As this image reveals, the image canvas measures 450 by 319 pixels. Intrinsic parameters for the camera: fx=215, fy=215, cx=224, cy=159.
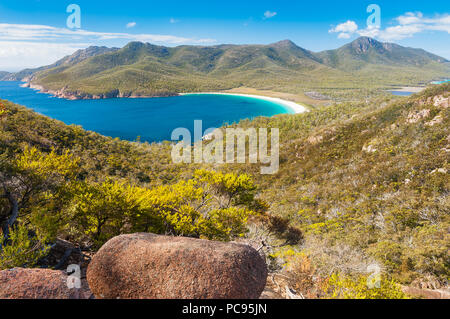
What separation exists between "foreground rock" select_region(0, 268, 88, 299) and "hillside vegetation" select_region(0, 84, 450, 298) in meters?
2.08

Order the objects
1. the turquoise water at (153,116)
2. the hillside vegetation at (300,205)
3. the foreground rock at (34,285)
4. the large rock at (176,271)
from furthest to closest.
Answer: the turquoise water at (153,116) < the hillside vegetation at (300,205) < the large rock at (176,271) < the foreground rock at (34,285)

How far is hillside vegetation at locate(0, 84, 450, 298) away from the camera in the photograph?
9.81 metres

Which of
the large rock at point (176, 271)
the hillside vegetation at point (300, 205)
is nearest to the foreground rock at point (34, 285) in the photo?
the large rock at point (176, 271)

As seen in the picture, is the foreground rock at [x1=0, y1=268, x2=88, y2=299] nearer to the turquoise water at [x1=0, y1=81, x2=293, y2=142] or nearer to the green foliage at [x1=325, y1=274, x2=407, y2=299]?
the green foliage at [x1=325, y1=274, x2=407, y2=299]

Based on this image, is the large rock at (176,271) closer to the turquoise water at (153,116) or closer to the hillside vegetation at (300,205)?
Result: the hillside vegetation at (300,205)

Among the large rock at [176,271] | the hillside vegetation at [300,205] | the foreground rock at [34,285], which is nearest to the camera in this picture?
the foreground rock at [34,285]

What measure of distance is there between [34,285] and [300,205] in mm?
21717

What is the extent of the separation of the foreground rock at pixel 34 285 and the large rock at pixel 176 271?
926mm

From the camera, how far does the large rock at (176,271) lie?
627 cm

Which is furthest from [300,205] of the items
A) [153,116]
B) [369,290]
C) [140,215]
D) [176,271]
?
[153,116]
